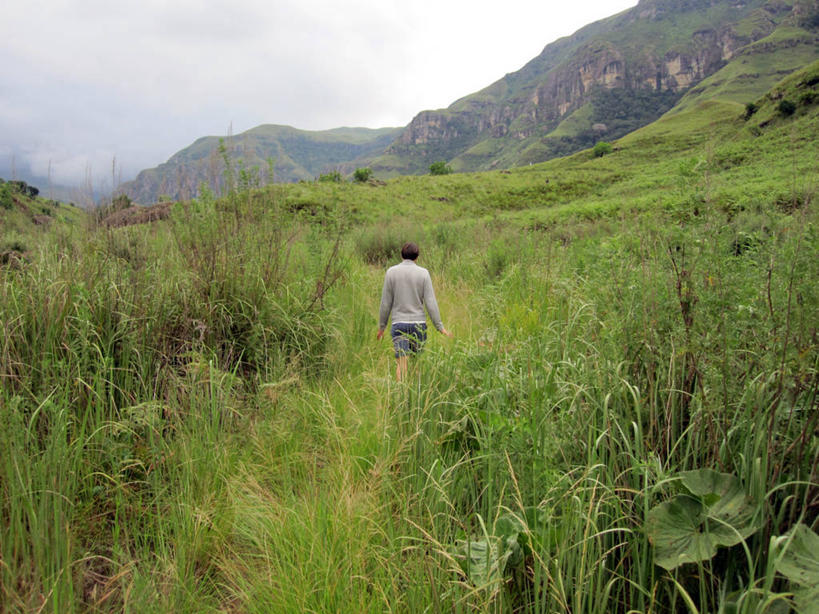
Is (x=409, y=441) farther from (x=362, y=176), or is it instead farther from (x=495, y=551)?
(x=362, y=176)

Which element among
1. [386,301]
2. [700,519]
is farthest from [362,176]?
[700,519]

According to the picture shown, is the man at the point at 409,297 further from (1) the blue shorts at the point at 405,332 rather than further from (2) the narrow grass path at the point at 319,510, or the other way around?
(2) the narrow grass path at the point at 319,510

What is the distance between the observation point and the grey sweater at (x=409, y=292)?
4785mm

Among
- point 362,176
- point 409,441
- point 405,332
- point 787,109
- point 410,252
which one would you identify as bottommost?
point 409,441

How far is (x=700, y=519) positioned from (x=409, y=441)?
54.7 inches

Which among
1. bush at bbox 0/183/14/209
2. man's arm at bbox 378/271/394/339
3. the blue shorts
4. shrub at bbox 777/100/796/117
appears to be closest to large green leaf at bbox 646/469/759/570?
the blue shorts

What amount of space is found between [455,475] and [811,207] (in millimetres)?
2191

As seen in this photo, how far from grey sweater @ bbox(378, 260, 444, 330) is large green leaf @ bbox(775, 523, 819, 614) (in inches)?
146

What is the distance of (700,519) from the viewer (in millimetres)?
1349

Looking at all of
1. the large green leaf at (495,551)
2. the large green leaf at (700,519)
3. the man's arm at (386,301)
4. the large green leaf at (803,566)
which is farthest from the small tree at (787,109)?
the large green leaf at (495,551)

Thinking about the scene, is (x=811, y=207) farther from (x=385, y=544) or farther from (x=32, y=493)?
(x=32, y=493)

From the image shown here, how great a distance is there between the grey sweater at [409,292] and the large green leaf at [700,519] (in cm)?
344

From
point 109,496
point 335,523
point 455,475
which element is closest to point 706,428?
point 455,475

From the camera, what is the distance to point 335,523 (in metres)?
1.89
